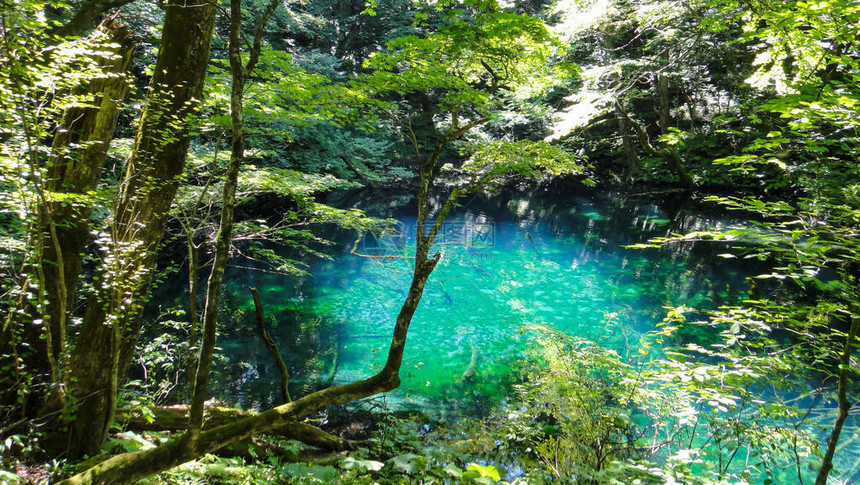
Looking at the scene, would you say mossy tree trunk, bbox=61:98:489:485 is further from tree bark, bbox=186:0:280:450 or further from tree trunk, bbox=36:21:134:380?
tree trunk, bbox=36:21:134:380

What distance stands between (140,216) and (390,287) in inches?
270

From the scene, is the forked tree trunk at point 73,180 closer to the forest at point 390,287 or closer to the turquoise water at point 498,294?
the forest at point 390,287

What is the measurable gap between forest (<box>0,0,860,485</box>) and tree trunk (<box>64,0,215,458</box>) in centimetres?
2

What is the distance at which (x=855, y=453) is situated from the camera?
4.18m

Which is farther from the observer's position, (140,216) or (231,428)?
(140,216)

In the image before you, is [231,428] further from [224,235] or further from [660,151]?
[660,151]

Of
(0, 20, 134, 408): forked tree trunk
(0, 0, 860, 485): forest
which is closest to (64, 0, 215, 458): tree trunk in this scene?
(0, 0, 860, 485): forest

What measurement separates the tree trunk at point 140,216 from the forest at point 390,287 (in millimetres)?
22

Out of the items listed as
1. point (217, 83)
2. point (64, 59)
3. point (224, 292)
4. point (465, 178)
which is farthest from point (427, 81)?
point (465, 178)

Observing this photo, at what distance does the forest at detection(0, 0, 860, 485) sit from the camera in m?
2.15

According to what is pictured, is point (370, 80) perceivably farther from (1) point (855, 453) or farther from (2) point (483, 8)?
(1) point (855, 453)

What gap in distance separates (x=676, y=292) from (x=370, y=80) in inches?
339

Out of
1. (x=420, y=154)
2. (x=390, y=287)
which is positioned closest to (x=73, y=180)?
(x=420, y=154)

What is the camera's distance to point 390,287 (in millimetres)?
9359
